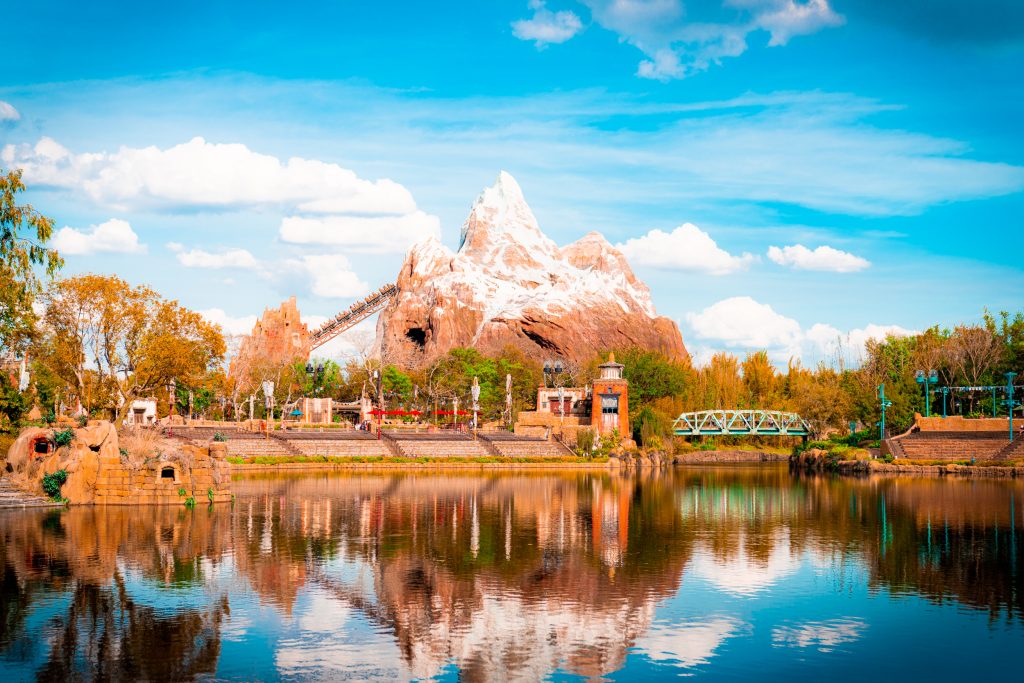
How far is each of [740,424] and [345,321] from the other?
60.4 meters

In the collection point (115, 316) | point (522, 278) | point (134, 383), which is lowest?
point (134, 383)

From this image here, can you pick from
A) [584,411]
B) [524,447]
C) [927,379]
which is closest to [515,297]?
[584,411]

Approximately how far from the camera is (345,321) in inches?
5822

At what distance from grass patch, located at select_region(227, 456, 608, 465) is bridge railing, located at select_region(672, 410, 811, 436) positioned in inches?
1070

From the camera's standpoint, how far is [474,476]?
6231 cm

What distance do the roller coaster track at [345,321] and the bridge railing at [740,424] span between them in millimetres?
56859

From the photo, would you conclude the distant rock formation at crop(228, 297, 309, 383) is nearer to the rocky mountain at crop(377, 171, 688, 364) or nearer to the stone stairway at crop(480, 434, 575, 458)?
the rocky mountain at crop(377, 171, 688, 364)

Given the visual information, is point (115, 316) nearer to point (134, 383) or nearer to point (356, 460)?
point (134, 383)

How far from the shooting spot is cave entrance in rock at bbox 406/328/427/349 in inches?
6329

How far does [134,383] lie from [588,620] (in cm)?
4726

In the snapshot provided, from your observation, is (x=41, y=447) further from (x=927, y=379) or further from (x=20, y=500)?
(x=927, y=379)

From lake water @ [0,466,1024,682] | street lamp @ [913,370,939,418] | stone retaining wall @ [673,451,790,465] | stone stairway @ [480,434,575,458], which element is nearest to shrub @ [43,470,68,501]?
lake water @ [0,466,1024,682]

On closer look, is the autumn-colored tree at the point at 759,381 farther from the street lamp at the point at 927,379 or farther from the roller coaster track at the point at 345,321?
the roller coaster track at the point at 345,321

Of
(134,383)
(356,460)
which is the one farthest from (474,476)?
(134,383)
